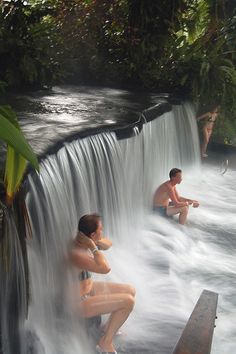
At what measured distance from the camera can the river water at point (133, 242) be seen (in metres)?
4.27

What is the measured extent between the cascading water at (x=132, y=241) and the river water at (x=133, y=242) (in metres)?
0.01

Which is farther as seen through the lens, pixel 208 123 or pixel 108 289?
pixel 208 123

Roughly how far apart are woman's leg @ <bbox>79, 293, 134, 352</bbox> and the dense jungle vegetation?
612 cm

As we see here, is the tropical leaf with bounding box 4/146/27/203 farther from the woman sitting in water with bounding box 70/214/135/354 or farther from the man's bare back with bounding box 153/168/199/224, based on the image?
the man's bare back with bounding box 153/168/199/224

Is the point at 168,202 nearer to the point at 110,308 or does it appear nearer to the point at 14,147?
the point at 110,308

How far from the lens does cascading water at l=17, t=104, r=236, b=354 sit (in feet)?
14.0

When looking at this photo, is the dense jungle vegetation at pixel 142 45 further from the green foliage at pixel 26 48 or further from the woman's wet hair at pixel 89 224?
the woman's wet hair at pixel 89 224

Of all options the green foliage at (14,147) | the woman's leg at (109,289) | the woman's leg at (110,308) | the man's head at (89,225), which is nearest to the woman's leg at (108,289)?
the woman's leg at (109,289)

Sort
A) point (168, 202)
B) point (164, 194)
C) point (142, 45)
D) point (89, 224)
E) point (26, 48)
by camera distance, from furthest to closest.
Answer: point (142, 45)
point (26, 48)
point (168, 202)
point (164, 194)
point (89, 224)

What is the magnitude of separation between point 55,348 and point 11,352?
2.00ft

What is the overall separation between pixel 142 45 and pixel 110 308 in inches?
292

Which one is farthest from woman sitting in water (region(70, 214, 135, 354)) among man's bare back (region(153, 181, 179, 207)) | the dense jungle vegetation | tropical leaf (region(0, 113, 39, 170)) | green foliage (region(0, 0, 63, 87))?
the dense jungle vegetation

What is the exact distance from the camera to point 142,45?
34.4 feet

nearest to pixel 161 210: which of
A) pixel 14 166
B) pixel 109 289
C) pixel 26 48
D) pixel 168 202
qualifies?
pixel 168 202
